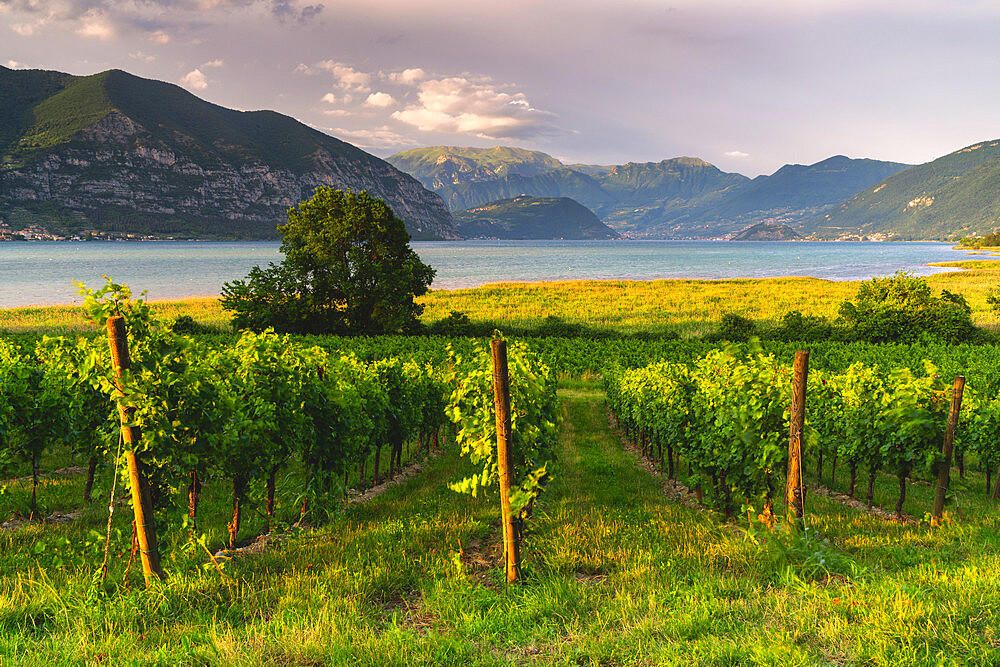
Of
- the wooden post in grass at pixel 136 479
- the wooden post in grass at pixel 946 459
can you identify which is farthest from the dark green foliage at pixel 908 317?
the wooden post in grass at pixel 136 479

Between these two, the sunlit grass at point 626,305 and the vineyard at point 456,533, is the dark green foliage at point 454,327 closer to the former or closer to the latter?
the sunlit grass at point 626,305

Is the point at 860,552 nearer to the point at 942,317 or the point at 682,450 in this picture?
the point at 682,450

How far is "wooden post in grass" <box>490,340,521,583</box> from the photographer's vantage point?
6.39 metres

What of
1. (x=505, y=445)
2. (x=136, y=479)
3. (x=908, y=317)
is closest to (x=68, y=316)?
(x=136, y=479)

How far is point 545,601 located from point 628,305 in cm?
6373

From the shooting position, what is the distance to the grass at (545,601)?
4719 mm

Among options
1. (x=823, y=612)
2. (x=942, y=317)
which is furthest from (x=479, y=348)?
(x=942, y=317)

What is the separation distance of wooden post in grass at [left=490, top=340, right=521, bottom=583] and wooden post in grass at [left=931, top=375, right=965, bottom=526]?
8.89 metres

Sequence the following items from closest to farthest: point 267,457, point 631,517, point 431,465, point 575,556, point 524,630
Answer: point 524,630
point 575,556
point 267,457
point 631,517
point 431,465

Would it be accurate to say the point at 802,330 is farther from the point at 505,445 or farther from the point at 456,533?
the point at 505,445

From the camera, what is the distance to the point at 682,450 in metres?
12.3

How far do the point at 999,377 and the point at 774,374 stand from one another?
67.1 feet

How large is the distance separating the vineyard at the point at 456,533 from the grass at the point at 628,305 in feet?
125

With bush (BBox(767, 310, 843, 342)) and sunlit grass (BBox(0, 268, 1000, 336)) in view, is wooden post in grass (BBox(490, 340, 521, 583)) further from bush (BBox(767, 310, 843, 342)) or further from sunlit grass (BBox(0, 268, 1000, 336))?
bush (BBox(767, 310, 843, 342))
